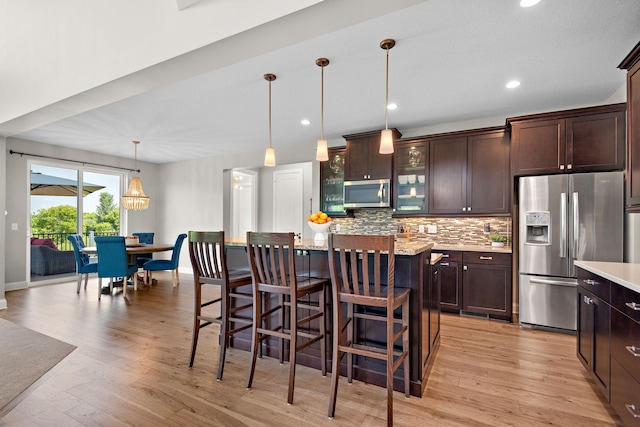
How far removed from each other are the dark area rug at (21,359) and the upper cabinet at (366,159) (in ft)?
13.8

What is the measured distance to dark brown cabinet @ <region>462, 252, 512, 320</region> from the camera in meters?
3.82

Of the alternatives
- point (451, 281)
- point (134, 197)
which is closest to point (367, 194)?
point (451, 281)

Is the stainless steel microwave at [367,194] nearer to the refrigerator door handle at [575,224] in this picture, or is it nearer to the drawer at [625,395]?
the refrigerator door handle at [575,224]

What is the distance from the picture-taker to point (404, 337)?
219 centimetres

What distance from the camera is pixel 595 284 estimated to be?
86.0 inches

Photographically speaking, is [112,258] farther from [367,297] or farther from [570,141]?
[570,141]

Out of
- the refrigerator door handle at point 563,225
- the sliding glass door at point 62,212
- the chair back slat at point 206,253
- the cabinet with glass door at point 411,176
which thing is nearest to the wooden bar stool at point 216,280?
the chair back slat at point 206,253

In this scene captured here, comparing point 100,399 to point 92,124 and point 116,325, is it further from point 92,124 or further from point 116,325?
point 92,124

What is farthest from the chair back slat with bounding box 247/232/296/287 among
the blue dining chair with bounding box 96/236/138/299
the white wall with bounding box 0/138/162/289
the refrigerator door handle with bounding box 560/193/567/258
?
the white wall with bounding box 0/138/162/289

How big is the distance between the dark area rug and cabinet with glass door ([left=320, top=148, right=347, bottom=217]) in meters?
4.28

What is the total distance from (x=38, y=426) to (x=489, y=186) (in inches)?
187

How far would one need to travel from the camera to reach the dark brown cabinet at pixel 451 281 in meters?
4.04

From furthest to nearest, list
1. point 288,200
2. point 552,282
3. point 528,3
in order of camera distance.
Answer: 1. point 288,200
2. point 552,282
3. point 528,3

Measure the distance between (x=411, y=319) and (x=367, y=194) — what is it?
2.67 m
